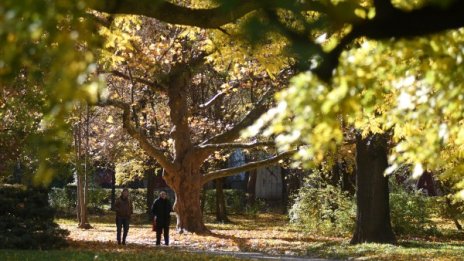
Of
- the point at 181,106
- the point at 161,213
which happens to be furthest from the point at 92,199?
the point at 161,213

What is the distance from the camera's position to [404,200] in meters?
26.7

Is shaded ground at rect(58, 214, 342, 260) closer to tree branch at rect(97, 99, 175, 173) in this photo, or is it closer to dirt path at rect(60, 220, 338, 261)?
dirt path at rect(60, 220, 338, 261)

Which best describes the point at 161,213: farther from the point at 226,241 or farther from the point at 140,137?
the point at 140,137

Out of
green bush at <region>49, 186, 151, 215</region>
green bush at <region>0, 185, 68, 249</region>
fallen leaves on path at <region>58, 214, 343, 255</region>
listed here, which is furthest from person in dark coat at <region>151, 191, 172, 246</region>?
green bush at <region>49, 186, 151, 215</region>

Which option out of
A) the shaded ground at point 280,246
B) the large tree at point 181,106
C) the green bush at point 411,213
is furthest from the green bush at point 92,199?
the green bush at point 411,213

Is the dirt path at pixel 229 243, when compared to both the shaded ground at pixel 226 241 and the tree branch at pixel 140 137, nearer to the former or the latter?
the shaded ground at pixel 226 241

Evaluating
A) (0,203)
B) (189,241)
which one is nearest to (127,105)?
(189,241)

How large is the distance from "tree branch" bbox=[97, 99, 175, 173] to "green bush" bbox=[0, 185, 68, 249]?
4.60 m

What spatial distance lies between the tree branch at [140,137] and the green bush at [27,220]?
4.60m

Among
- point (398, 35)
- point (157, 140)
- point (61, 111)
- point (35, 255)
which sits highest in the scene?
point (157, 140)

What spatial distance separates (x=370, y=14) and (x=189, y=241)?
67.7ft

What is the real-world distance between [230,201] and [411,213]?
21.6 m

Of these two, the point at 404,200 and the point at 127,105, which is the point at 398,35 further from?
the point at 404,200

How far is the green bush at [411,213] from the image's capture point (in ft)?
86.1
